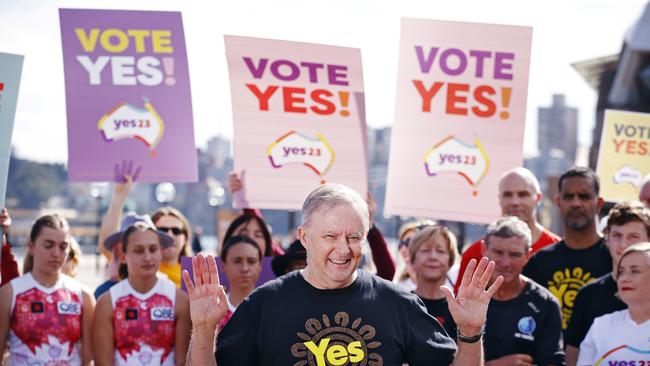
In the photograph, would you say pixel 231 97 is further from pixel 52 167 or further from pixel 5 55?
pixel 52 167

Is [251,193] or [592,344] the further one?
[251,193]

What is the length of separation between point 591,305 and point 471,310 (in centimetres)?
177

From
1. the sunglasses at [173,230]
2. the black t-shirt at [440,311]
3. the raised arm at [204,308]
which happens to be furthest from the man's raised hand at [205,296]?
the sunglasses at [173,230]

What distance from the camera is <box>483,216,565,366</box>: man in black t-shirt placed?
490 centimetres

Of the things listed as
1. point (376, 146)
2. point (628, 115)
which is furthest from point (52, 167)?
point (628, 115)

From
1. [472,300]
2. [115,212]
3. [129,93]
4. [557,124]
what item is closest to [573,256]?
[472,300]

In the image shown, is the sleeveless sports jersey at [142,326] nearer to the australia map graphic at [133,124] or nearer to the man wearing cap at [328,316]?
the australia map graphic at [133,124]

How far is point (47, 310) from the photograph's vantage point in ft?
17.8

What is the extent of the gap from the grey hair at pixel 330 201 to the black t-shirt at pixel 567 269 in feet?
7.83

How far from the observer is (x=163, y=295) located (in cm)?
552

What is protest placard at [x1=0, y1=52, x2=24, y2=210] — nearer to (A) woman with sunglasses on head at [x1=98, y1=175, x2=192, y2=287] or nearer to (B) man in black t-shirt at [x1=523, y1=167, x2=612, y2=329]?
(A) woman with sunglasses on head at [x1=98, y1=175, x2=192, y2=287]

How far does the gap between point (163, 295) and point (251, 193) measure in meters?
1.31

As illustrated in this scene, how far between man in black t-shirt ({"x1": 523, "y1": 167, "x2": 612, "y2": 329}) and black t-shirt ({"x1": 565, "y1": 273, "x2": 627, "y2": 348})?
0.38 meters

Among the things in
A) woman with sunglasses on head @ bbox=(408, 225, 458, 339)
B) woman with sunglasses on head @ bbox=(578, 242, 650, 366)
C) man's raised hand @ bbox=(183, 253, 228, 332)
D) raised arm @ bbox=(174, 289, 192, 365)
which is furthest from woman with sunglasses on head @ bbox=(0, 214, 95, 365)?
woman with sunglasses on head @ bbox=(578, 242, 650, 366)
